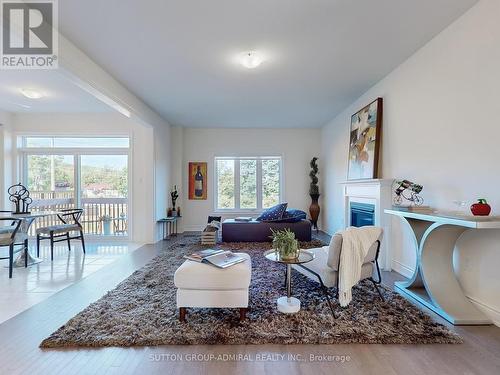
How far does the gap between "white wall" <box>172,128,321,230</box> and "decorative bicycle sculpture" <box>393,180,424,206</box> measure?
3.57 meters

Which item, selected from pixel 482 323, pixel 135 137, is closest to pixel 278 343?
pixel 482 323

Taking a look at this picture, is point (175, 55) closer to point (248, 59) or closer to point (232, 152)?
point (248, 59)

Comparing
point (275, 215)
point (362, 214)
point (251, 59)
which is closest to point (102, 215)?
point (275, 215)

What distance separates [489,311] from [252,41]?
343 centimetres

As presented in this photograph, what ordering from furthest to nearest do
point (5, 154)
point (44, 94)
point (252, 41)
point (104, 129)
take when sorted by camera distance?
1. point (104, 129)
2. point (5, 154)
3. point (44, 94)
4. point (252, 41)

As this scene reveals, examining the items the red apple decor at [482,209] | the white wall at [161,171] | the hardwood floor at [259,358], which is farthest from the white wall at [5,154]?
the red apple decor at [482,209]

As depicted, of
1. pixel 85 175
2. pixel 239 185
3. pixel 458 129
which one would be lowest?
Answer: pixel 239 185

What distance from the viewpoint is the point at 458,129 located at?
8.36 feet

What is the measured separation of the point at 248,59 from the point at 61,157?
4914 mm

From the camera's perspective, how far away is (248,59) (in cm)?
314

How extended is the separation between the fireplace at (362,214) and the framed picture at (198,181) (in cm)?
389

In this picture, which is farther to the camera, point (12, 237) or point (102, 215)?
point (102, 215)

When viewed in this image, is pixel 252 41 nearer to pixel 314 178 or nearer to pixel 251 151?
pixel 251 151

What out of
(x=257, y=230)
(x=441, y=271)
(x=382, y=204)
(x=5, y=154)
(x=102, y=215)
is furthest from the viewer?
(x=102, y=215)
